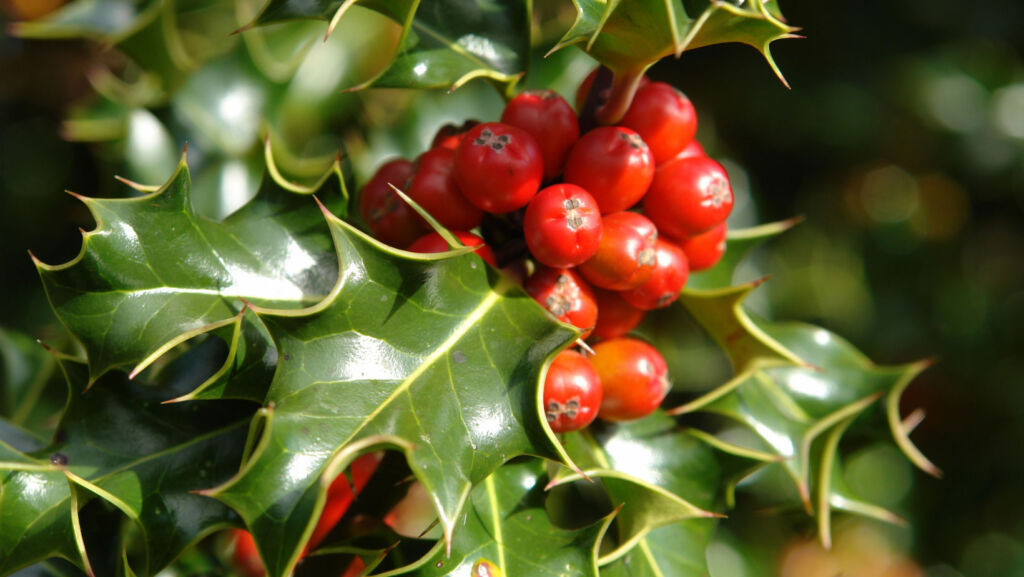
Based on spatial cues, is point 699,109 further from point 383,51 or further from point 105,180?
point 105,180

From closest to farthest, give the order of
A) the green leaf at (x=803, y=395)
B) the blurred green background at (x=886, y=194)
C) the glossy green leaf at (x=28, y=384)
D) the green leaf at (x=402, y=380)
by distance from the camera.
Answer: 1. the green leaf at (x=402, y=380)
2. the green leaf at (x=803, y=395)
3. the glossy green leaf at (x=28, y=384)
4. the blurred green background at (x=886, y=194)

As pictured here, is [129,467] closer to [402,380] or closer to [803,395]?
[402,380]

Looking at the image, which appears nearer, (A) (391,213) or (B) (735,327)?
(A) (391,213)

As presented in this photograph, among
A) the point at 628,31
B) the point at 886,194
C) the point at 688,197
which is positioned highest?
the point at 628,31

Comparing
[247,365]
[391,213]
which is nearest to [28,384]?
[247,365]

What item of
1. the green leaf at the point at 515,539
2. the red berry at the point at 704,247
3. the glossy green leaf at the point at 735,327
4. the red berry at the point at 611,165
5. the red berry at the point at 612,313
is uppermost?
the red berry at the point at 611,165

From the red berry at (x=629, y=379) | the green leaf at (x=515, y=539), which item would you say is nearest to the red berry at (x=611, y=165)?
the red berry at (x=629, y=379)

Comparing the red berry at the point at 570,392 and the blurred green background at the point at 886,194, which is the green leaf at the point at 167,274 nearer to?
the red berry at the point at 570,392
